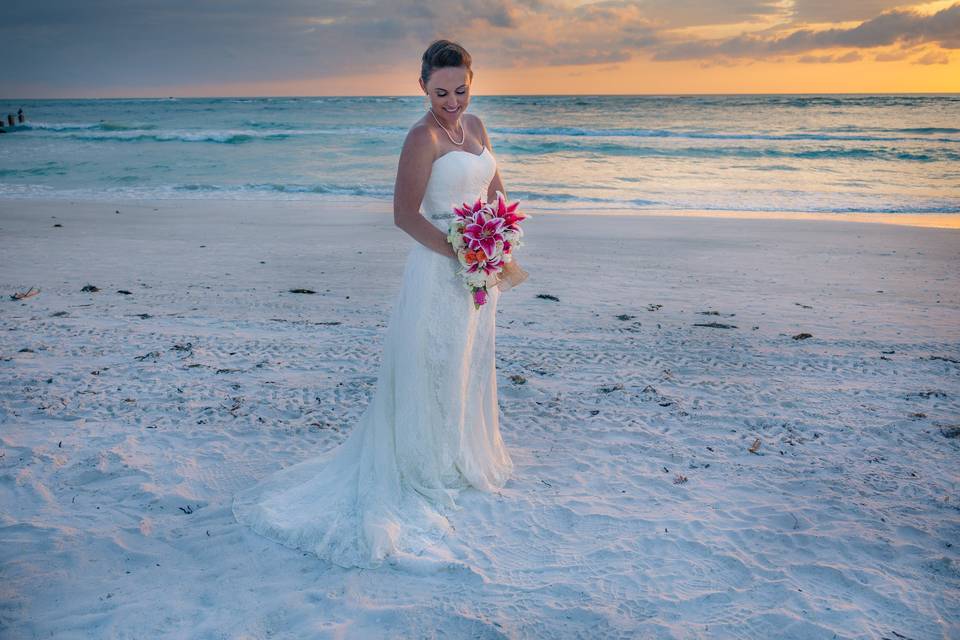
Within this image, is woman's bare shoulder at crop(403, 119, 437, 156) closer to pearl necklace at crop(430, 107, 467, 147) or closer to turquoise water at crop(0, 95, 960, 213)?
pearl necklace at crop(430, 107, 467, 147)

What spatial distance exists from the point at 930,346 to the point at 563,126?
105 feet

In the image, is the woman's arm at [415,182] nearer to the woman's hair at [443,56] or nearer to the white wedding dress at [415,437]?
the white wedding dress at [415,437]

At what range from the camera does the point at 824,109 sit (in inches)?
1741

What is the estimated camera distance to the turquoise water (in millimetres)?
16938

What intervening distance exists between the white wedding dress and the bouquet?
0.13 meters

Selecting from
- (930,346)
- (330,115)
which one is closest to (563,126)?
(330,115)

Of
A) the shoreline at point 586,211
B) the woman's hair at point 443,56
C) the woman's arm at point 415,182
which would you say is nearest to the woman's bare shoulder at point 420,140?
the woman's arm at point 415,182

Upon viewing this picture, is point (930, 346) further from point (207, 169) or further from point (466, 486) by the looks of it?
point (207, 169)

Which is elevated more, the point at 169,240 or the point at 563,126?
the point at 563,126

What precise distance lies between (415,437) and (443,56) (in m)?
2.02

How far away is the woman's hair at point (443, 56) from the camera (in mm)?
3139

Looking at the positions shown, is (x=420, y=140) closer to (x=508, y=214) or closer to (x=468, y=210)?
(x=468, y=210)

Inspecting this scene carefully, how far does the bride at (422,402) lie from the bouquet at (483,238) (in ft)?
0.30

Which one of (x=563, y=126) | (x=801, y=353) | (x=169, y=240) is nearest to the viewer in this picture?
(x=801, y=353)
